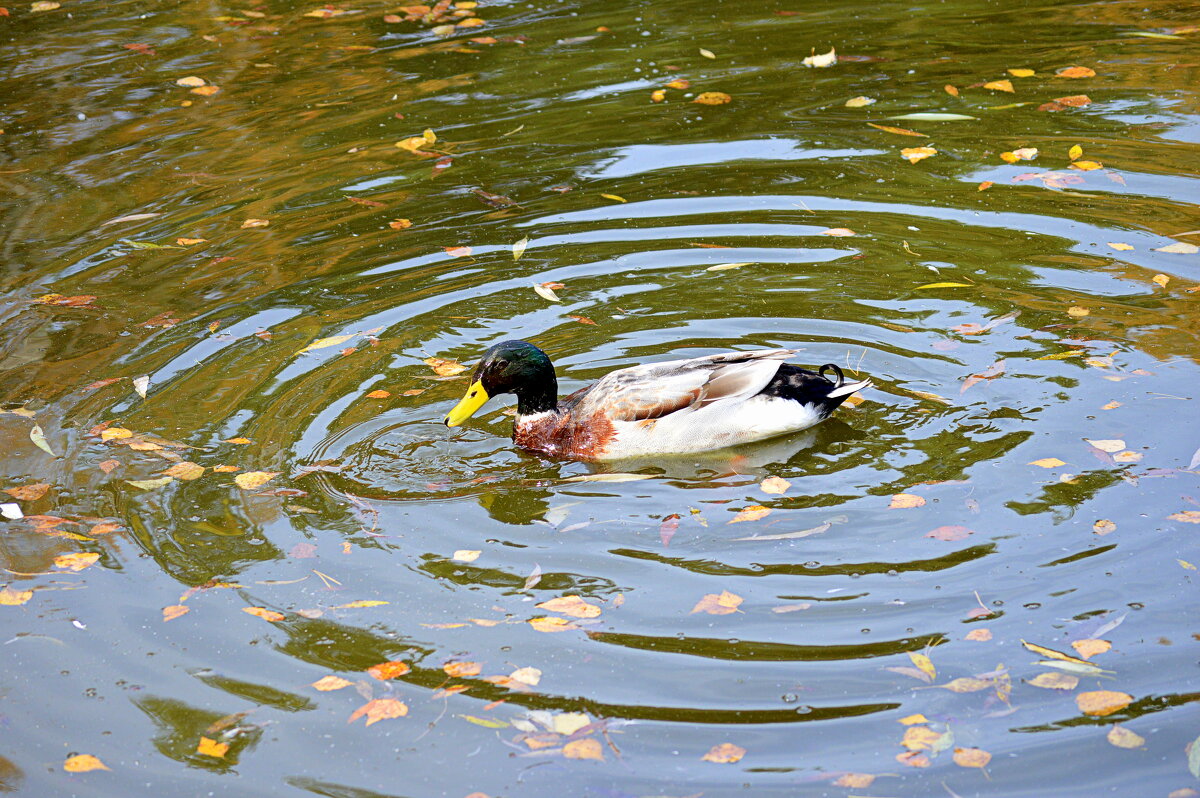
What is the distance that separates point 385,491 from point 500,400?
56.6 inches

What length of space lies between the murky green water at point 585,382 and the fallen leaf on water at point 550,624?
4 cm

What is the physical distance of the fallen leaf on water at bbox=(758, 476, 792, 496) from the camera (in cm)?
521

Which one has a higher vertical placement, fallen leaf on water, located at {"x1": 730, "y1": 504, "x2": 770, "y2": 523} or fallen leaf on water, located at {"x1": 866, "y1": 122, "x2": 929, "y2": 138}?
fallen leaf on water, located at {"x1": 866, "y1": 122, "x2": 929, "y2": 138}

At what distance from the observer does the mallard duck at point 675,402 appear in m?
5.58

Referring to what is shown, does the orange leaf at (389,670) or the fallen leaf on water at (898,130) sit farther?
the fallen leaf on water at (898,130)

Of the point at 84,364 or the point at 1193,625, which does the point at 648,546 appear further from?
the point at 84,364

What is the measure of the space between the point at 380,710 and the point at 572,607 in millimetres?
825

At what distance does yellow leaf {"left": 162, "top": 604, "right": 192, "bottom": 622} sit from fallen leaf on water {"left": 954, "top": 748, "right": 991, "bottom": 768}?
2948mm

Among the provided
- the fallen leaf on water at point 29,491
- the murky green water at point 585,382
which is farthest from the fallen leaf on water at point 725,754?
the fallen leaf on water at point 29,491

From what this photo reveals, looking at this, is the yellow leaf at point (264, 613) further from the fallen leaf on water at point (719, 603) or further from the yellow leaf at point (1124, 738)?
the yellow leaf at point (1124, 738)

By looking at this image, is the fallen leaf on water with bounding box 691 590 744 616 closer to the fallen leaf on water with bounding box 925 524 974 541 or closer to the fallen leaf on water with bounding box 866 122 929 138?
the fallen leaf on water with bounding box 925 524 974 541

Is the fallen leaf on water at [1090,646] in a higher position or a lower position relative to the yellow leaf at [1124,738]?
higher

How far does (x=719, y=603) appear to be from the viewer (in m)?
4.46

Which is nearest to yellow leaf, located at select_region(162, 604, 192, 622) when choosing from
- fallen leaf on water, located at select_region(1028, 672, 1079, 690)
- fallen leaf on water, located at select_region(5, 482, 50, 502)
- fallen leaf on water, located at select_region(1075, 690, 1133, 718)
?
fallen leaf on water, located at select_region(5, 482, 50, 502)
